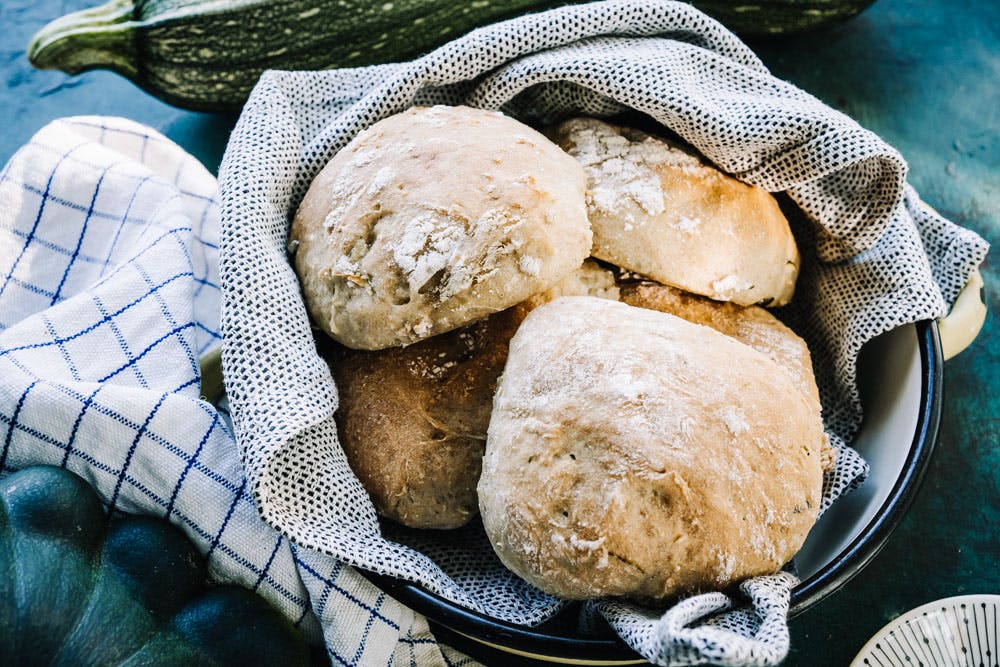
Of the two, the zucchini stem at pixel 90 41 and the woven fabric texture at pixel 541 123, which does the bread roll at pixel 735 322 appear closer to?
the woven fabric texture at pixel 541 123

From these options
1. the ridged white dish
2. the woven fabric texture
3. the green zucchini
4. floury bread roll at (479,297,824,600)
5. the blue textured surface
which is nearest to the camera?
floury bread roll at (479,297,824,600)

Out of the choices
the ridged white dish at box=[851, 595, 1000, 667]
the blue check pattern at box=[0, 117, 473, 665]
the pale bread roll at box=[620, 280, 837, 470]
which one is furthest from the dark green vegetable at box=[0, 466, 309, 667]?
the ridged white dish at box=[851, 595, 1000, 667]

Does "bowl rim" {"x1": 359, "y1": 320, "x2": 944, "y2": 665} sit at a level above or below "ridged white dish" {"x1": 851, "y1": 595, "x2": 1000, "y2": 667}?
above

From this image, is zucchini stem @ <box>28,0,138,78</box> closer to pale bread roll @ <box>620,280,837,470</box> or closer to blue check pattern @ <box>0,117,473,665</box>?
blue check pattern @ <box>0,117,473,665</box>

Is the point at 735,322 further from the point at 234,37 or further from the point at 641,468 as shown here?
the point at 234,37

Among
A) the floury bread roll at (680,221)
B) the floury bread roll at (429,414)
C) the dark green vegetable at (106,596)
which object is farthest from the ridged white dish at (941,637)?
the dark green vegetable at (106,596)

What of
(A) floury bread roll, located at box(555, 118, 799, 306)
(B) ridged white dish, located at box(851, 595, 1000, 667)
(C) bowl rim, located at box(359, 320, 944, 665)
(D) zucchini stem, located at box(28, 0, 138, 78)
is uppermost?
(D) zucchini stem, located at box(28, 0, 138, 78)

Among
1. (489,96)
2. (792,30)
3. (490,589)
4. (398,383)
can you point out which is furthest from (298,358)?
(792,30)
